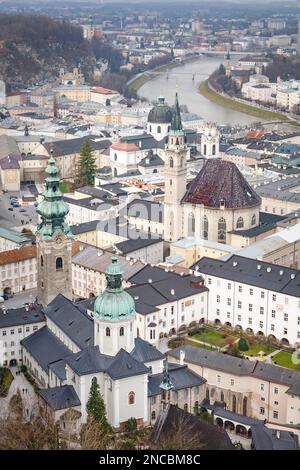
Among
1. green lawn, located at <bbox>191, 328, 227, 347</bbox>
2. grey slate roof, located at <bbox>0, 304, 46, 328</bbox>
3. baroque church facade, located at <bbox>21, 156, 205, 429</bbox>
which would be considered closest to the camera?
baroque church facade, located at <bbox>21, 156, 205, 429</bbox>

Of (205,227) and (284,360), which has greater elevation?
(205,227)

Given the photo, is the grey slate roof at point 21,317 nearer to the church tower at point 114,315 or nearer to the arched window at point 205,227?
the church tower at point 114,315

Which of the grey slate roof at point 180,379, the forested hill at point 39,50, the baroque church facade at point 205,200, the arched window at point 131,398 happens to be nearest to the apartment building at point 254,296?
the baroque church facade at point 205,200

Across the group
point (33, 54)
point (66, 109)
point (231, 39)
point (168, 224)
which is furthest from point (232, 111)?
point (231, 39)

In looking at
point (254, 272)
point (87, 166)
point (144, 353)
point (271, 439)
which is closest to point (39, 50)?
point (87, 166)

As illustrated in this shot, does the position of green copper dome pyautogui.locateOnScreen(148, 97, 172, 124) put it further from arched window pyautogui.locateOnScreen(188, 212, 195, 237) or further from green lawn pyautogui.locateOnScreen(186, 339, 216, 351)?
green lawn pyautogui.locateOnScreen(186, 339, 216, 351)

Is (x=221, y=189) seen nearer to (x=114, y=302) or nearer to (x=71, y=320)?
(x=71, y=320)

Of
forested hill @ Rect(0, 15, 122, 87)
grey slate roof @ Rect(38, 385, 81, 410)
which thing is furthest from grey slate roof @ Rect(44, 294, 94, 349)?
forested hill @ Rect(0, 15, 122, 87)
